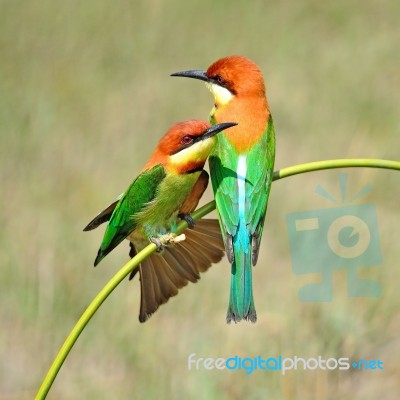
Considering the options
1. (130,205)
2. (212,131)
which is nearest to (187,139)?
(212,131)

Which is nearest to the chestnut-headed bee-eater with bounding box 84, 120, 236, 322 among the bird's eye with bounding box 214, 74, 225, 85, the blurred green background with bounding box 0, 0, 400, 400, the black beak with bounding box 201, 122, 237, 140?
the black beak with bounding box 201, 122, 237, 140

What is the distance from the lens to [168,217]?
2207 mm

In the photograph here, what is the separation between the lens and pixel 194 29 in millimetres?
4656

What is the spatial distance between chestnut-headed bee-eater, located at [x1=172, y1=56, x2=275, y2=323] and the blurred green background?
966 mm

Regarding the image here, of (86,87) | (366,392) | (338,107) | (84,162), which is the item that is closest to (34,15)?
(86,87)

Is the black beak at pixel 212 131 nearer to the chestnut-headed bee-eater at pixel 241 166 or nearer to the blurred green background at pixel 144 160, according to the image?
the chestnut-headed bee-eater at pixel 241 166

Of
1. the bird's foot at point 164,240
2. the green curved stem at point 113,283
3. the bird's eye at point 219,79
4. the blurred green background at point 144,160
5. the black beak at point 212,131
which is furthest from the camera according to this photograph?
the blurred green background at point 144,160

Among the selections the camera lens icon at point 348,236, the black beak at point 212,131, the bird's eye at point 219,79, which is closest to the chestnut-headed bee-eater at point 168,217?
the black beak at point 212,131

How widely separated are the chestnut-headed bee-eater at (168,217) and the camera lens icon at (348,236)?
44.3 inches

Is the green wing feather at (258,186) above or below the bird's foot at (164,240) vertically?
above

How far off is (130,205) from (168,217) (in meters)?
0.11

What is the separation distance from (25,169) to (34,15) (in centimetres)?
100

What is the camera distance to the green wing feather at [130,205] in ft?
6.89

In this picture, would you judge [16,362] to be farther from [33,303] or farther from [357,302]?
[357,302]
